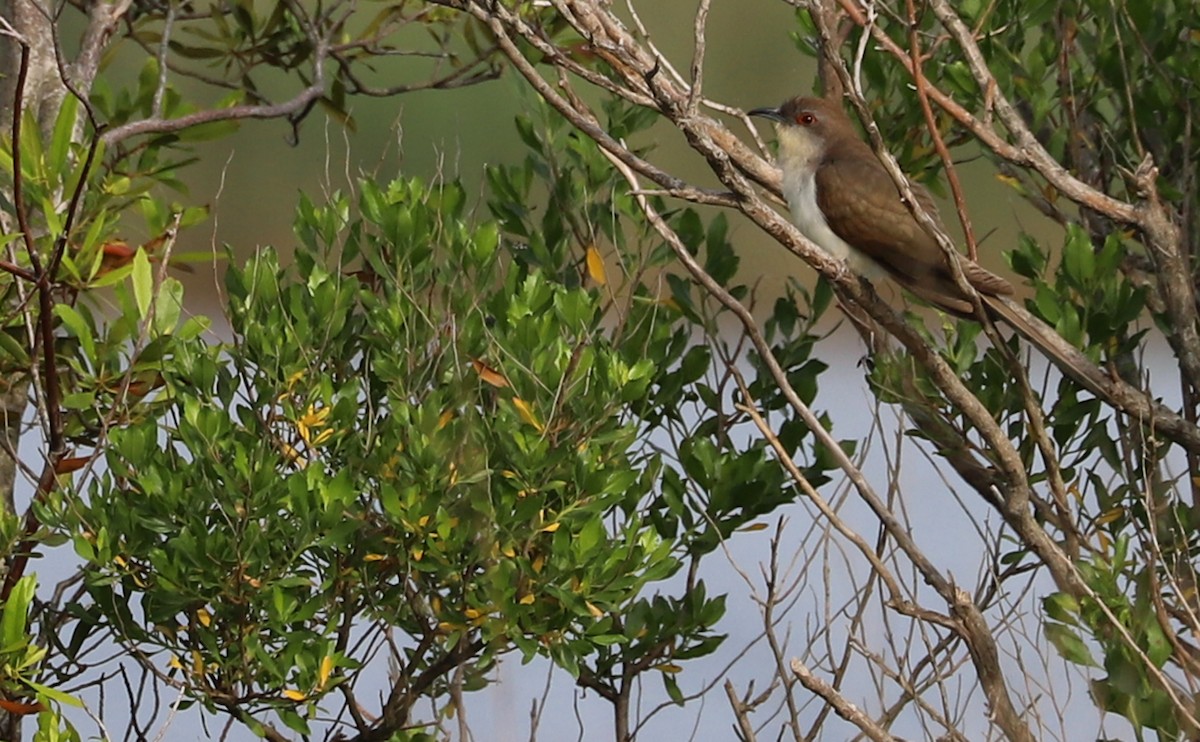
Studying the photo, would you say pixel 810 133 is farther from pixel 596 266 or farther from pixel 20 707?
pixel 20 707

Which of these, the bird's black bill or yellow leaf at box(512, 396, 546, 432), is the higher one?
the bird's black bill

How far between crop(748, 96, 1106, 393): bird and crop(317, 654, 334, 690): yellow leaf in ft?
5.48

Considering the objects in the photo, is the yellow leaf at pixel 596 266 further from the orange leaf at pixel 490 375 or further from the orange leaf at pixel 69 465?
the orange leaf at pixel 69 465

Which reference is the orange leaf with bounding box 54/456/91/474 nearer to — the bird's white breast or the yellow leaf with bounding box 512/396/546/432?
the yellow leaf with bounding box 512/396/546/432

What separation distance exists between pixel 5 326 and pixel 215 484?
2.16 ft

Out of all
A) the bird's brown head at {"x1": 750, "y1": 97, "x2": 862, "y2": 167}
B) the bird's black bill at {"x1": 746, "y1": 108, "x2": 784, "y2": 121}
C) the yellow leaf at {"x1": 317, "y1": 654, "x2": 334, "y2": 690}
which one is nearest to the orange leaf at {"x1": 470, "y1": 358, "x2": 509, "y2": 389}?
the yellow leaf at {"x1": 317, "y1": 654, "x2": 334, "y2": 690}

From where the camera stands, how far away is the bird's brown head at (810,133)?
14.5 ft

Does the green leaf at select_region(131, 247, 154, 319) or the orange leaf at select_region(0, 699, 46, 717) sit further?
the green leaf at select_region(131, 247, 154, 319)

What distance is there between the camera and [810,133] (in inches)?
176

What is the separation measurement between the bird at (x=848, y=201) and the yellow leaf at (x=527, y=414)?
1296mm

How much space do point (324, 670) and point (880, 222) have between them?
210cm

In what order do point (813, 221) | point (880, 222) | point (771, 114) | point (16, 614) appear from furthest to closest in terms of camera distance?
point (771, 114)
point (813, 221)
point (880, 222)
point (16, 614)

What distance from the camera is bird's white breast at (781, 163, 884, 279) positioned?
4.25 m

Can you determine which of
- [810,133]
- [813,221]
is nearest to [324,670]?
[813,221]
